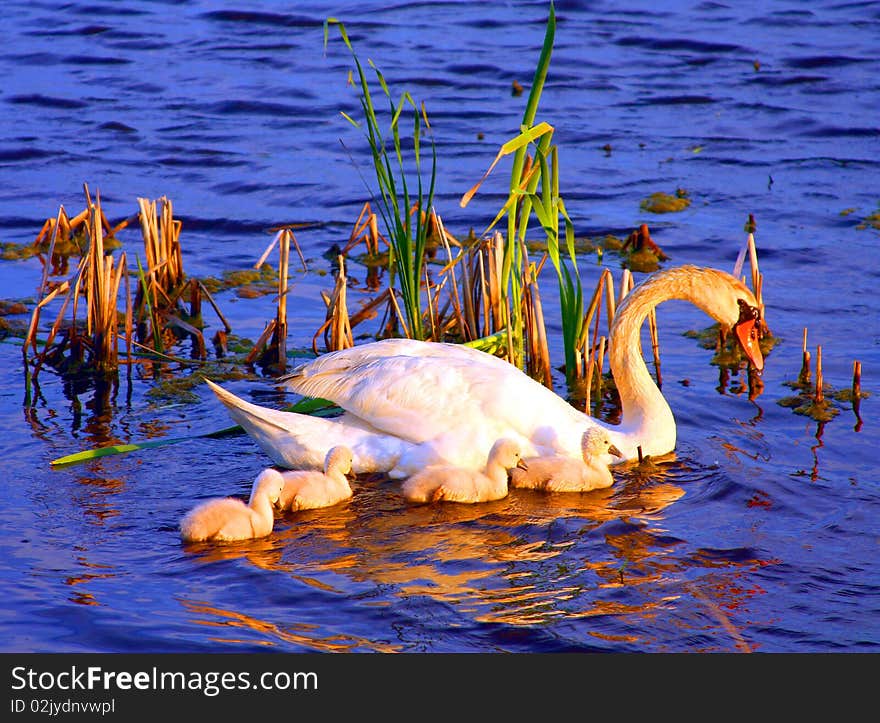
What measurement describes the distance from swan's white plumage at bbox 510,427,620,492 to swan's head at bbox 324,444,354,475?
2.88 ft

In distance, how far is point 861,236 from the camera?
11.9m

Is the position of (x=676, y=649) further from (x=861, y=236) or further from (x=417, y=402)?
(x=861, y=236)

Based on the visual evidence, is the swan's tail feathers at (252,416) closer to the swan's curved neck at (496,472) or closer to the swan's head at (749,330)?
the swan's curved neck at (496,472)

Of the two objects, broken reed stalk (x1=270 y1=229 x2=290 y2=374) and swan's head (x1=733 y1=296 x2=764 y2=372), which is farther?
broken reed stalk (x1=270 y1=229 x2=290 y2=374)

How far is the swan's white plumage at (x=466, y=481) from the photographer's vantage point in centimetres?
679

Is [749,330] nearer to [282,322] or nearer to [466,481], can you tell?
[466,481]

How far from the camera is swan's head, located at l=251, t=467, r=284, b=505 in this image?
21.0 feet

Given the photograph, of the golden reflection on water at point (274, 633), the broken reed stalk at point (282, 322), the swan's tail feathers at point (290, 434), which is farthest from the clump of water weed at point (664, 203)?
the golden reflection on water at point (274, 633)

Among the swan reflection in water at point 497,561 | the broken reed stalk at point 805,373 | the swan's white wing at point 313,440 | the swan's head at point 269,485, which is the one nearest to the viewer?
the swan reflection in water at point 497,561

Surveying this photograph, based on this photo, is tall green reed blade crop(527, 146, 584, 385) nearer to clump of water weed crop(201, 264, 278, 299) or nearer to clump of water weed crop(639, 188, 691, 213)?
clump of water weed crop(201, 264, 278, 299)

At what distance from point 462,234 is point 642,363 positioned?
185 inches

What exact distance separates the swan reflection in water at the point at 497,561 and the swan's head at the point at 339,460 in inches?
7.2

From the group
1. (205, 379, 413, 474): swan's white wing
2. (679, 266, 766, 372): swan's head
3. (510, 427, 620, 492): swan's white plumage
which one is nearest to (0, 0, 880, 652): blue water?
(510, 427, 620, 492): swan's white plumage

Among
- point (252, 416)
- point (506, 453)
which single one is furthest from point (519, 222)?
point (252, 416)
